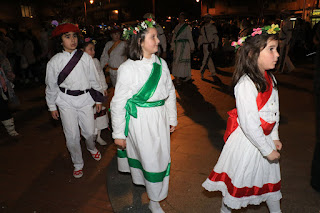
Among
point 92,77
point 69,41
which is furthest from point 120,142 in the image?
point 69,41

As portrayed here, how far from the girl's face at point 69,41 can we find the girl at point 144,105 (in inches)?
43.7

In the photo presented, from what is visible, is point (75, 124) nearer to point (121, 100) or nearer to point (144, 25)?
point (121, 100)

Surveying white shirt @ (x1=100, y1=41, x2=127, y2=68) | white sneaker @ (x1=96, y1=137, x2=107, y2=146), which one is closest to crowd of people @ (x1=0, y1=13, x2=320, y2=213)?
white sneaker @ (x1=96, y1=137, x2=107, y2=146)

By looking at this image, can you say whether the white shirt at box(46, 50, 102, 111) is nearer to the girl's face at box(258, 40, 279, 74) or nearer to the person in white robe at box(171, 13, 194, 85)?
the girl's face at box(258, 40, 279, 74)

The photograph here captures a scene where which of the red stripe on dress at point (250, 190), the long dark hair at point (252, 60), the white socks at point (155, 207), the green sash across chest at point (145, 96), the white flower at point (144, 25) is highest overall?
the white flower at point (144, 25)

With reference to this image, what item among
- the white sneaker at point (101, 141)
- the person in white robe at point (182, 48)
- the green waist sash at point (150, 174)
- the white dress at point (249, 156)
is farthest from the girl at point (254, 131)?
the person in white robe at point (182, 48)

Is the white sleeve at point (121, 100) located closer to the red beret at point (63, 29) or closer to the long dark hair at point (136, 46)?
the long dark hair at point (136, 46)

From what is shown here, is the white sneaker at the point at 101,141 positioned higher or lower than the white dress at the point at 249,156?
lower

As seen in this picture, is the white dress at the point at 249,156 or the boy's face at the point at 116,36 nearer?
the white dress at the point at 249,156

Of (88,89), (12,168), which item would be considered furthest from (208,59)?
(12,168)

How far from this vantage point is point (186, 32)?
27.8 ft

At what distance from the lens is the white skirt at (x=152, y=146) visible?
263 centimetres

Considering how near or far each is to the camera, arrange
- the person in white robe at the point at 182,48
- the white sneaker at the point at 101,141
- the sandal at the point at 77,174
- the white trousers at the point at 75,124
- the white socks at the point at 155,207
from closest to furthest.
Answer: the white socks at the point at 155,207 → the white trousers at the point at 75,124 → the sandal at the point at 77,174 → the white sneaker at the point at 101,141 → the person in white robe at the point at 182,48

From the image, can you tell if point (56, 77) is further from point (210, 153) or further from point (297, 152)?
point (297, 152)
